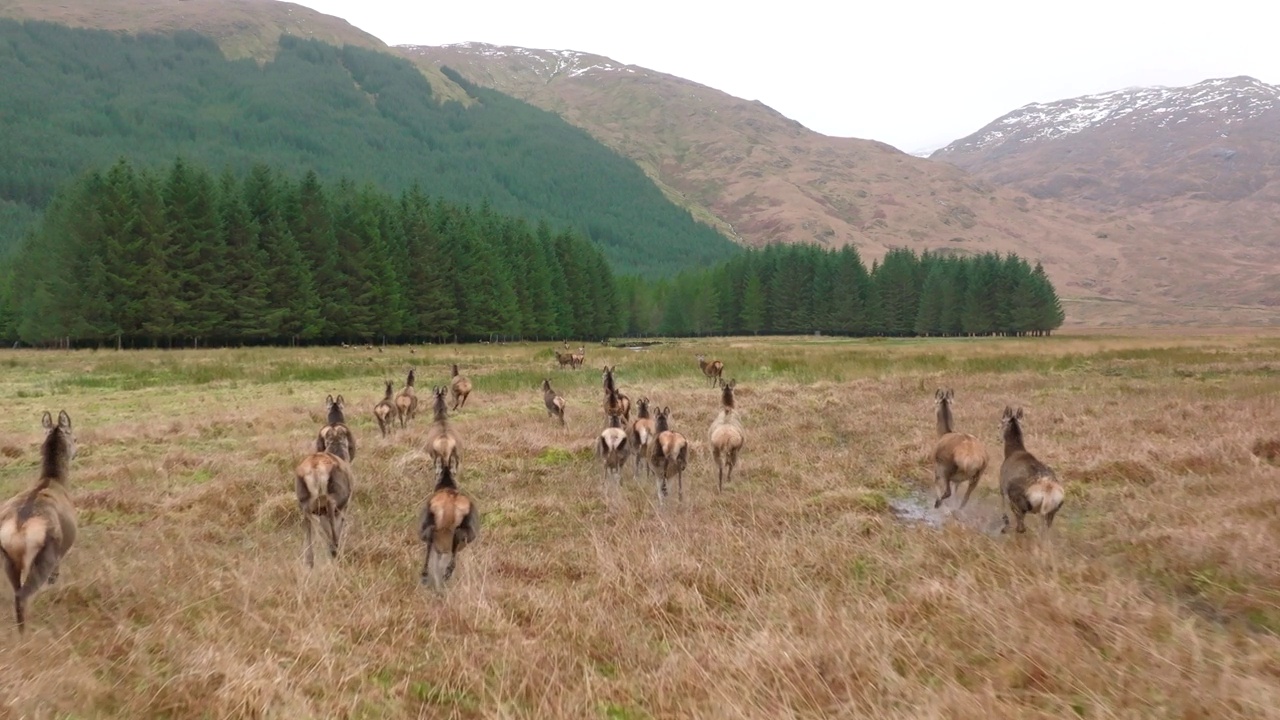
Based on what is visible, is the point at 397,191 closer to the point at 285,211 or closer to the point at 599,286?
the point at 599,286

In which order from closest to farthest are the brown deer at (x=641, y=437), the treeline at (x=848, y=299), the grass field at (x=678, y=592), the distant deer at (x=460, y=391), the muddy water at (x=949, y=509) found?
the grass field at (x=678, y=592) < the muddy water at (x=949, y=509) < the brown deer at (x=641, y=437) < the distant deer at (x=460, y=391) < the treeline at (x=848, y=299)

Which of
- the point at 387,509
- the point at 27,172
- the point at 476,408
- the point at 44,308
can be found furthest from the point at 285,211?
the point at 27,172

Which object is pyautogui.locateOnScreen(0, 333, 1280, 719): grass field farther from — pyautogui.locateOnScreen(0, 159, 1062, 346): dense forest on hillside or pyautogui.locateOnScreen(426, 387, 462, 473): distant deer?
pyautogui.locateOnScreen(0, 159, 1062, 346): dense forest on hillside

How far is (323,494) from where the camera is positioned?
8.20 m

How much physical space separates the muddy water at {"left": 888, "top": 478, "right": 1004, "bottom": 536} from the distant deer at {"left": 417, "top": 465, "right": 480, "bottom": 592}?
5.86 metres

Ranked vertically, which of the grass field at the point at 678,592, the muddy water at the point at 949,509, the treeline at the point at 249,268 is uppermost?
the treeline at the point at 249,268

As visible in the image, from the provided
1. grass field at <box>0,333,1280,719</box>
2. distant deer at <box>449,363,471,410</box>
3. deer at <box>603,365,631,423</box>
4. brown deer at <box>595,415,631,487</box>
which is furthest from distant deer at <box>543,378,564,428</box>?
brown deer at <box>595,415,631,487</box>

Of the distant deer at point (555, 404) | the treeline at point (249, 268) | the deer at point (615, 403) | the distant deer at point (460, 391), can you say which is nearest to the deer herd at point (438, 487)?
the deer at point (615, 403)

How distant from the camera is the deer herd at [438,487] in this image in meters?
6.07

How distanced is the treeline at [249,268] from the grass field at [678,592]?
1479 inches

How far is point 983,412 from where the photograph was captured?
65.6 ft

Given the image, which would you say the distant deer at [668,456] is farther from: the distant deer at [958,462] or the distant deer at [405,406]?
the distant deer at [405,406]

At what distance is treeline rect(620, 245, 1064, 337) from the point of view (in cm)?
10362

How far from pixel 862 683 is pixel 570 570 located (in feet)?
12.5
